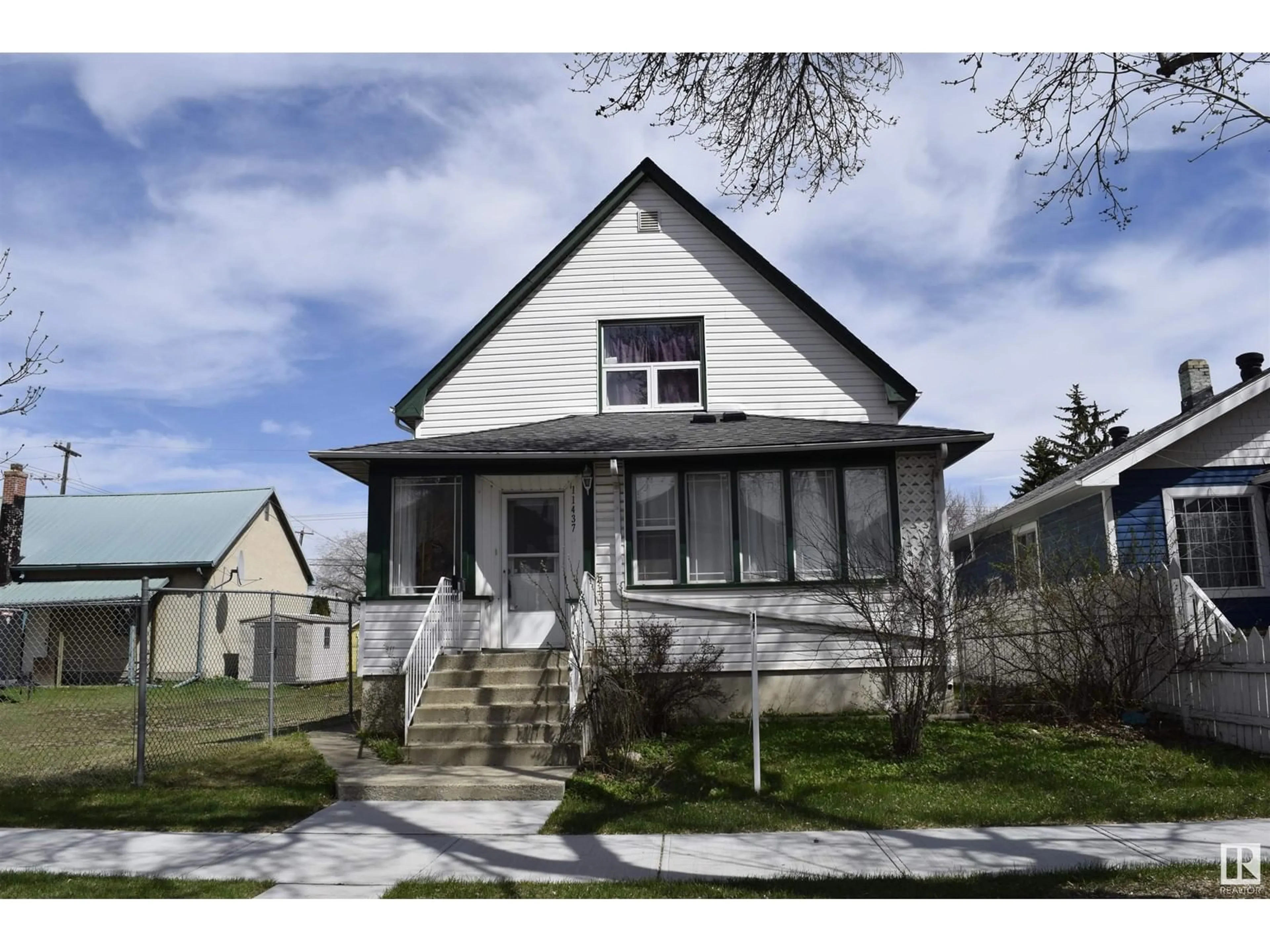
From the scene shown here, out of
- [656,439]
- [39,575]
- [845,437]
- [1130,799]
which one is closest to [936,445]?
[845,437]

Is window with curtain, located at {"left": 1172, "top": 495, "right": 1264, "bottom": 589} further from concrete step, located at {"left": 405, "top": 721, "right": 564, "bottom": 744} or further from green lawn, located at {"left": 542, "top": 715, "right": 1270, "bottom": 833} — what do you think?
concrete step, located at {"left": 405, "top": 721, "right": 564, "bottom": 744}

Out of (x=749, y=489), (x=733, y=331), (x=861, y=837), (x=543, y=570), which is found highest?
(x=733, y=331)

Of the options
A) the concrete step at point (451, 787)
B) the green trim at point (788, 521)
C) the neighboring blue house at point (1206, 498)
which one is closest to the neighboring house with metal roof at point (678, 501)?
the green trim at point (788, 521)

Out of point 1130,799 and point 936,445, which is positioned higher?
point 936,445

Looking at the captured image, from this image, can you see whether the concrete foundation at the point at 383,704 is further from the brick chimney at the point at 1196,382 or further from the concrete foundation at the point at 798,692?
the brick chimney at the point at 1196,382

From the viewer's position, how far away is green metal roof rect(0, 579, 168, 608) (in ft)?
78.1

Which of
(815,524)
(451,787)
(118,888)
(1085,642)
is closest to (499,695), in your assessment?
(451,787)

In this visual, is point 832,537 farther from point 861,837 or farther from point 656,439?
point 861,837

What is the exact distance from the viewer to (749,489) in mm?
12672

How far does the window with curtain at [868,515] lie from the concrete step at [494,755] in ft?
15.6

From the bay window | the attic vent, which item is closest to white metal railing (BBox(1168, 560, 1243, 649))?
the bay window

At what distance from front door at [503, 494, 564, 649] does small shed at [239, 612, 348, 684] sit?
7.91m

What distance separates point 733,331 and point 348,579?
67440 millimetres

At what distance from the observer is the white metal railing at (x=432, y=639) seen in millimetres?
10195
